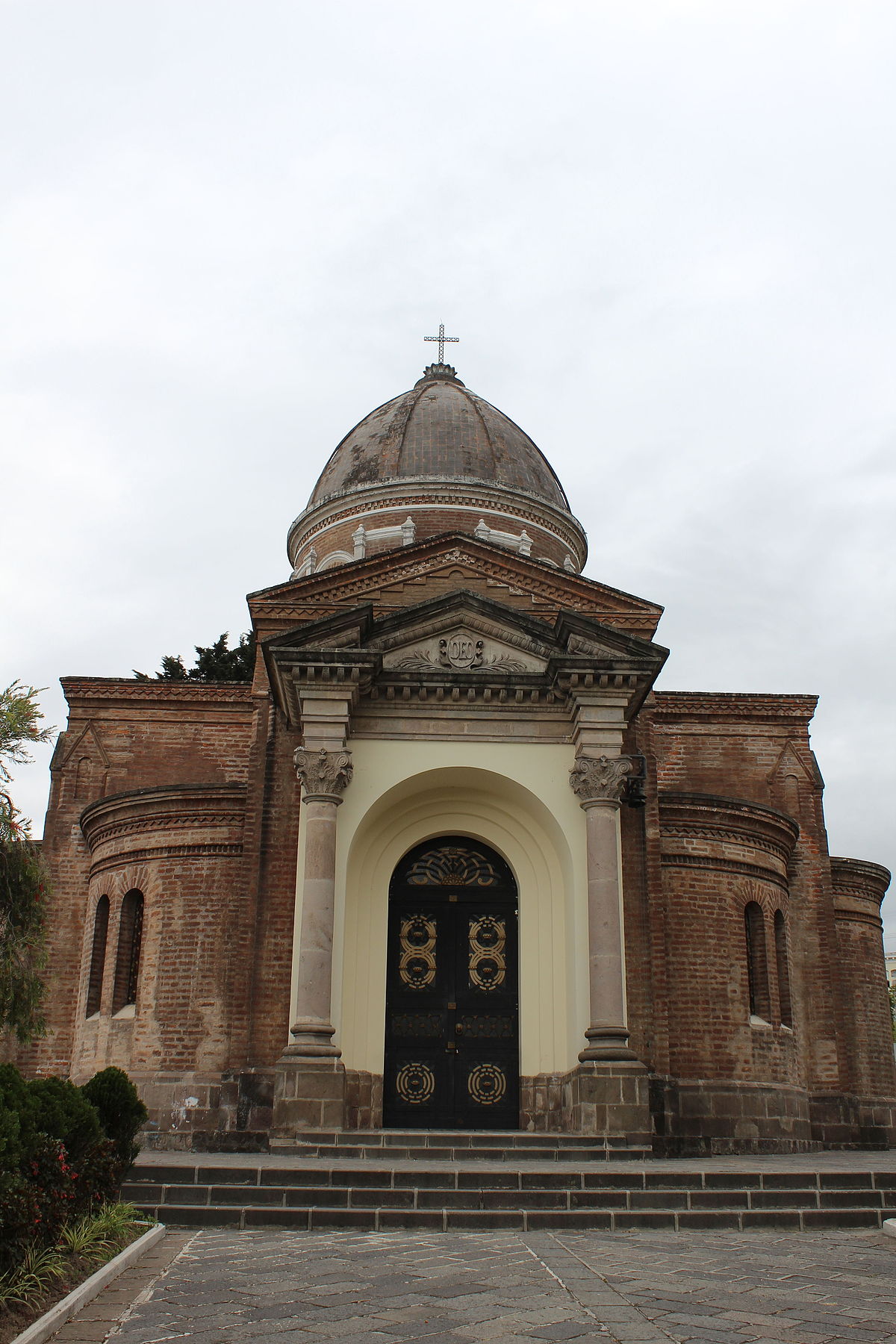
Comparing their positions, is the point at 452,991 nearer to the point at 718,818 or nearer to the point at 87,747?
the point at 718,818

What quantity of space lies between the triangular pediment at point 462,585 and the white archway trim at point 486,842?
3.20 metres

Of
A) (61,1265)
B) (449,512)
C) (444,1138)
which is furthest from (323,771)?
(449,512)

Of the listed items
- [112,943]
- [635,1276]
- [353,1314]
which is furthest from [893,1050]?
[353,1314]

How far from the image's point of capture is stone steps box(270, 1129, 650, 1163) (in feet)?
43.9

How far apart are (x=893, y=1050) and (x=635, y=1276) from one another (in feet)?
51.0

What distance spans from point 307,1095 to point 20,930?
4.01 m

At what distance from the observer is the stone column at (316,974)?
46.4 feet

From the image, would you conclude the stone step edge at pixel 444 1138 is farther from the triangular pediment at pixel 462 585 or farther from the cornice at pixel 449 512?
the cornice at pixel 449 512

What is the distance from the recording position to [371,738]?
16.5m

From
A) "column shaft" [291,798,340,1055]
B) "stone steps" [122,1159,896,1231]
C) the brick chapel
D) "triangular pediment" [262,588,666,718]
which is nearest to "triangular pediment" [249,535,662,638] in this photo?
the brick chapel

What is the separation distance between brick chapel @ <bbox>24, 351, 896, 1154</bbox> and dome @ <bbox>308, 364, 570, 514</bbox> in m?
7.83

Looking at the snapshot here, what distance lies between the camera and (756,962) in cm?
1856

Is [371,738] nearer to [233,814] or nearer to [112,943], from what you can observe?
[233,814]

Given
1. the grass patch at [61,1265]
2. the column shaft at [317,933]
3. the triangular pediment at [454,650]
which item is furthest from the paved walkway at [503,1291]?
the triangular pediment at [454,650]
